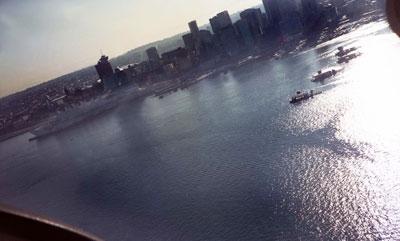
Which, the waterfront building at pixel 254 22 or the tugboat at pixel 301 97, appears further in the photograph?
the waterfront building at pixel 254 22

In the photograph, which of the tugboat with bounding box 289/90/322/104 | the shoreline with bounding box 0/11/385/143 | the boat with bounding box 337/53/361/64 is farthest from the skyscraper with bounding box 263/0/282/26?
the tugboat with bounding box 289/90/322/104

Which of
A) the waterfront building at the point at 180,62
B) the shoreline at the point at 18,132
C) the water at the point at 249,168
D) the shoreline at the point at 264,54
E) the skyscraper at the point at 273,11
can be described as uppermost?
the skyscraper at the point at 273,11

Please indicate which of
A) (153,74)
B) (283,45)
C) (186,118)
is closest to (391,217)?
(186,118)

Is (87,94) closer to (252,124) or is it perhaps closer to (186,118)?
(186,118)

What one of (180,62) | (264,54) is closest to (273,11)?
(264,54)

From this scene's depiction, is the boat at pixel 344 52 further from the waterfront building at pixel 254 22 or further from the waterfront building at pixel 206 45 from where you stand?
the waterfront building at pixel 206 45

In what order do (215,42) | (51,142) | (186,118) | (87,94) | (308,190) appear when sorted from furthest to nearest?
(215,42)
(87,94)
(51,142)
(186,118)
(308,190)

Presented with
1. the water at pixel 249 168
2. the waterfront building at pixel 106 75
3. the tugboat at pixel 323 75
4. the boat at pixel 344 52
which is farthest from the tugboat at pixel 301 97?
the waterfront building at pixel 106 75

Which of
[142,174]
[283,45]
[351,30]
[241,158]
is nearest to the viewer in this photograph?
[241,158]
